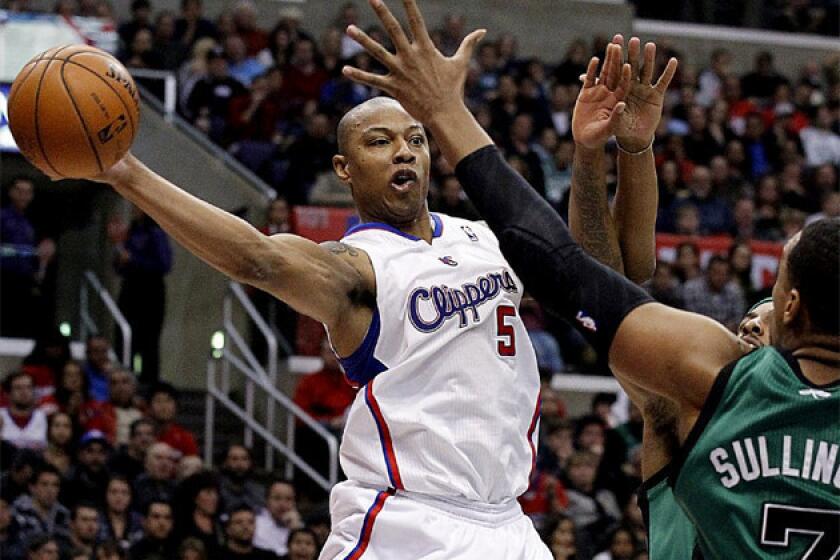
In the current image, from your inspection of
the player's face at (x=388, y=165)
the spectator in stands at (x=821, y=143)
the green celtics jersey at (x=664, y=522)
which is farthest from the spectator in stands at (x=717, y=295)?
the green celtics jersey at (x=664, y=522)

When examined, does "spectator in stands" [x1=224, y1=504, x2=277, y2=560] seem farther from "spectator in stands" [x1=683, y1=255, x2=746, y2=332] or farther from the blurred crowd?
"spectator in stands" [x1=683, y1=255, x2=746, y2=332]

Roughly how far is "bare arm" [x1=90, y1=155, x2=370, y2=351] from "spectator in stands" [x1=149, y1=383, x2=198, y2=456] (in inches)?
258

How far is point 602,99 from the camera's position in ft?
13.3

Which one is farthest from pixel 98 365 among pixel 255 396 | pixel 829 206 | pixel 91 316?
pixel 829 206

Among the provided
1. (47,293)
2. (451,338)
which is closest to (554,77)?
Answer: (47,293)

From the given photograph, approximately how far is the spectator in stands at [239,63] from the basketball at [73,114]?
11371 mm

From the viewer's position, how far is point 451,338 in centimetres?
475

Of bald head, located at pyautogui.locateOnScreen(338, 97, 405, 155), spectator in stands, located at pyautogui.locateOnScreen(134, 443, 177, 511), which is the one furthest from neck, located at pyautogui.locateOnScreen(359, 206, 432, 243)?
spectator in stands, located at pyautogui.locateOnScreen(134, 443, 177, 511)

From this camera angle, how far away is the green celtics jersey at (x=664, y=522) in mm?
3562

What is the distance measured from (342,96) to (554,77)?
136 inches

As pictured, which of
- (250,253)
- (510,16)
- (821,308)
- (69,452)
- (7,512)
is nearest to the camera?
(821,308)

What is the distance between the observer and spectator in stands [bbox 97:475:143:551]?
957cm

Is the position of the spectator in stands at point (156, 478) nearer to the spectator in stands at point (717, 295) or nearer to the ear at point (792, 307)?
the spectator in stands at point (717, 295)

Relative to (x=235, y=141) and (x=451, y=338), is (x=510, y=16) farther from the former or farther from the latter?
(x=451, y=338)
